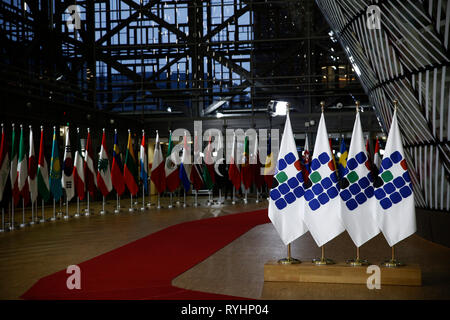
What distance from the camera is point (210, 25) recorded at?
79.2ft

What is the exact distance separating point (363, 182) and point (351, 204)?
314 millimetres

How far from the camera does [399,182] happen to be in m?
6.21

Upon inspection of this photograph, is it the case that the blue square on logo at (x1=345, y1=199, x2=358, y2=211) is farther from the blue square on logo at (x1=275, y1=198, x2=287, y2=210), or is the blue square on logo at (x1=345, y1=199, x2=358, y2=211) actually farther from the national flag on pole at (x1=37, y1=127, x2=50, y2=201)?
the national flag on pole at (x1=37, y1=127, x2=50, y2=201)

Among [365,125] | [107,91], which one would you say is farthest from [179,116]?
[365,125]

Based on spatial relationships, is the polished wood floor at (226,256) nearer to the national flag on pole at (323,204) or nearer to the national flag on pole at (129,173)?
the national flag on pole at (323,204)

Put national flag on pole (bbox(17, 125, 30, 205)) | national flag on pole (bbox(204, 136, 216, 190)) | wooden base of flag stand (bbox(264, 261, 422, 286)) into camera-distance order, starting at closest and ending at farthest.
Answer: wooden base of flag stand (bbox(264, 261, 422, 286)) → national flag on pole (bbox(17, 125, 30, 205)) → national flag on pole (bbox(204, 136, 216, 190))

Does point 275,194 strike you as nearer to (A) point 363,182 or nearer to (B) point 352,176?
(B) point 352,176

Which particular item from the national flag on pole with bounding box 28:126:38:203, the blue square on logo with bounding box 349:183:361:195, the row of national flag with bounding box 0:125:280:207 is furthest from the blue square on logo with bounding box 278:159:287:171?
the national flag on pole with bounding box 28:126:38:203

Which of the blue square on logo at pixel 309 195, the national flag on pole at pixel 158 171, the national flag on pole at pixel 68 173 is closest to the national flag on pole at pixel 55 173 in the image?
the national flag on pole at pixel 68 173

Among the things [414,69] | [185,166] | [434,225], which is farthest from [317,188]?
[185,166]

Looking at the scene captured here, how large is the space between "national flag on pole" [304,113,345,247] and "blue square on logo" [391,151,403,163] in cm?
72

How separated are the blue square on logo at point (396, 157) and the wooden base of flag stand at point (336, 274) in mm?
1272

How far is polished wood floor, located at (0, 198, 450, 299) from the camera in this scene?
19.0 ft

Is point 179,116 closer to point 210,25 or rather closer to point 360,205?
point 210,25
